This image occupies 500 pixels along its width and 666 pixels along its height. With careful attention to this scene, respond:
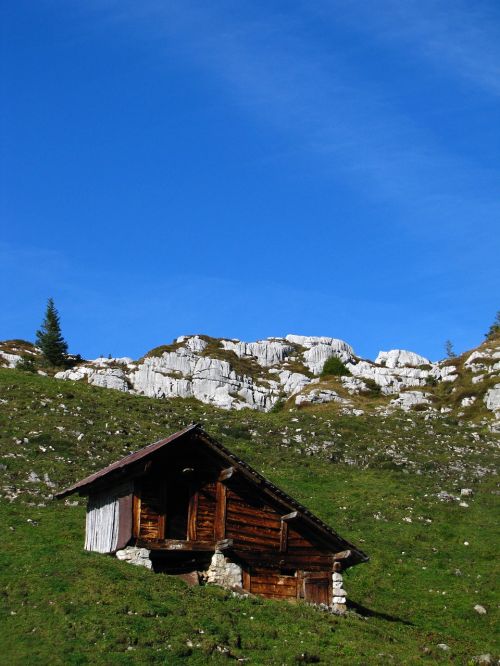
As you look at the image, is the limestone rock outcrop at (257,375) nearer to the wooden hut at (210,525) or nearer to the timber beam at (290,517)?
the wooden hut at (210,525)

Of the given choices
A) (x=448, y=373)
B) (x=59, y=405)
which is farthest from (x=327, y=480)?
(x=448, y=373)

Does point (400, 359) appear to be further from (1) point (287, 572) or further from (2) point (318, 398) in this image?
(1) point (287, 572)

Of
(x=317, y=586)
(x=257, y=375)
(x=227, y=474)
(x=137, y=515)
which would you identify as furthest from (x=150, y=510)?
(x=257, y=375)

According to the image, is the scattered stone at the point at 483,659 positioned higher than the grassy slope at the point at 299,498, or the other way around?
the grassy slope at the point at 299,498

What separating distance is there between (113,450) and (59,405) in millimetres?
11859

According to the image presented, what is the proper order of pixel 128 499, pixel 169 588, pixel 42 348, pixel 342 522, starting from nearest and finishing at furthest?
pixel 169 588 < pixel 128 499 < pixel 342 522 < pixel 42 348

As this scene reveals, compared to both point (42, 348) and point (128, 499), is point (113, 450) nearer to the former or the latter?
point (128, 499)

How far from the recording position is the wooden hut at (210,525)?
3338 centimetres

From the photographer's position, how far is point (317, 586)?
3591 cm

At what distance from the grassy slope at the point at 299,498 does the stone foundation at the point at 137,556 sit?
799 mm

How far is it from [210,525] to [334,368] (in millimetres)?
86349

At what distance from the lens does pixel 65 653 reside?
75.8 ft

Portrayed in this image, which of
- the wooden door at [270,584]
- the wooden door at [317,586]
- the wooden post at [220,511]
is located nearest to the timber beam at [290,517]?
the wooden door at [270,584]

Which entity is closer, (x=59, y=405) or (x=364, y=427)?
(x=59, y=405)
